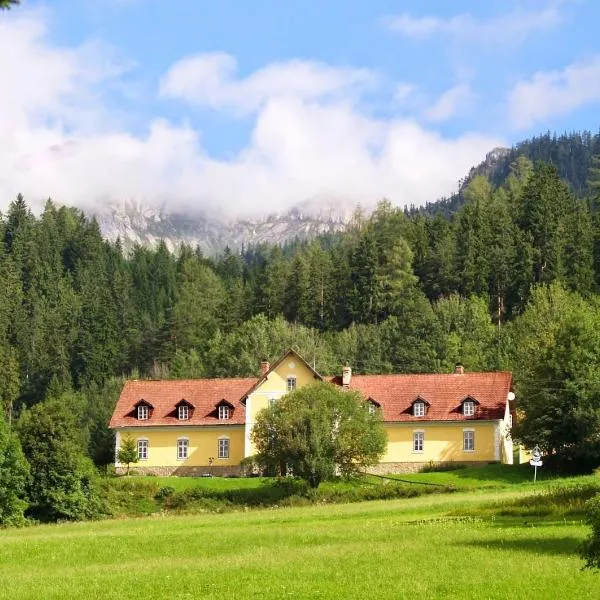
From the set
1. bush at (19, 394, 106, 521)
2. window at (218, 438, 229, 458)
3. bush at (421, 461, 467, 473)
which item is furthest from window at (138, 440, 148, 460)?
bush at (421, 461, 467, 473)

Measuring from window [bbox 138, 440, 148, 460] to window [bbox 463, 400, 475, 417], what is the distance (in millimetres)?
21519

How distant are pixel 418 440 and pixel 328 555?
152 feet

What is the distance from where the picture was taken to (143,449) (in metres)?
79.6

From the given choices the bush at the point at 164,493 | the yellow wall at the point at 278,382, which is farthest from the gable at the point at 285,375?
the bush at the point at 164,493

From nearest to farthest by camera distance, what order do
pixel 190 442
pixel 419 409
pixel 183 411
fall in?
pixel 419 409 < pixel 190 442 < pixel 183 411

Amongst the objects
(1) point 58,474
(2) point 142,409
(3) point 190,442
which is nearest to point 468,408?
(3) point 190,442

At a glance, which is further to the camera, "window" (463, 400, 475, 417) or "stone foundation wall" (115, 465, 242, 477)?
"stone foundation wall" (115, 465, 242, 477)

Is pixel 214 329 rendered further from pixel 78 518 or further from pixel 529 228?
pixel 78 518

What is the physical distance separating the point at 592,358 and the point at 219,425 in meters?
25.5

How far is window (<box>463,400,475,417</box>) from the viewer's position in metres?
75.9

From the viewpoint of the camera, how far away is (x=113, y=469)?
78.3m

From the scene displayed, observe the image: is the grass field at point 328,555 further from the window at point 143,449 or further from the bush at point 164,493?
the window at point 143,449

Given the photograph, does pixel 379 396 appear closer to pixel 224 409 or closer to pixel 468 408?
pixel 468 408

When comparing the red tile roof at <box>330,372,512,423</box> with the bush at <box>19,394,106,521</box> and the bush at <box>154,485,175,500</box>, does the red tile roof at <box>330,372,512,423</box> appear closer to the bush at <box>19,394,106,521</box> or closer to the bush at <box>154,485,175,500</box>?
the bush at <box>154,485,175,500</box>
